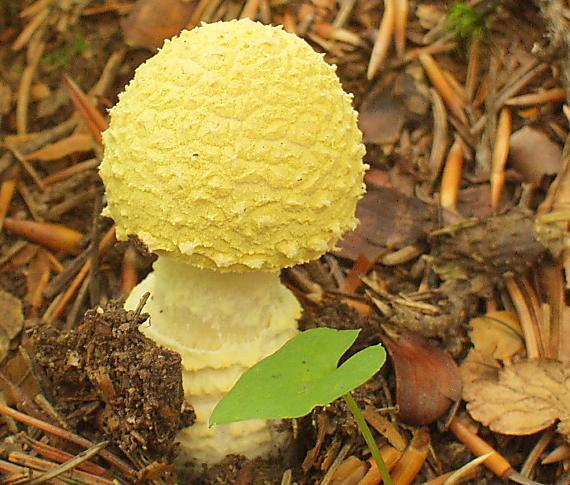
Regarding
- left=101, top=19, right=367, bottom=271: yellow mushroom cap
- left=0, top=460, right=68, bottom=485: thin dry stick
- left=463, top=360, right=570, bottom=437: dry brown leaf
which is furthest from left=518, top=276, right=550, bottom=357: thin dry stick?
left=0, top=460, right=68, bottom=485: thin dry stick

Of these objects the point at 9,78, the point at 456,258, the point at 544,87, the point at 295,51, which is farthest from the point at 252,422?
the point at 9,78

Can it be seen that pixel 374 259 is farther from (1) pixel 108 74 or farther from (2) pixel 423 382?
(1) pixel 108 74

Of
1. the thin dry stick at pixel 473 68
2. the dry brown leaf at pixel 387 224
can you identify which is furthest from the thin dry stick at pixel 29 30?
the thin dry stick at pixel 473 68

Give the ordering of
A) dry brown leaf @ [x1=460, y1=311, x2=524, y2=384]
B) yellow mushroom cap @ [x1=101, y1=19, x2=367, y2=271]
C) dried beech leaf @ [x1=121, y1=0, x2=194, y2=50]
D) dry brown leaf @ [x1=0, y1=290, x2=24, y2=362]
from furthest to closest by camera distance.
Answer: dried beech leaf @ [x1=121, y1=0, x2=194, y2=50] → dry brown leaf @ [x1=0, y1=290, x2=24, y2=362] → dry brown leaf @ [x1=460, y1=311, x2=524, y2=384] → yellow mushroom cap @ [x1=101, y1=19, x2=367, y2=271]

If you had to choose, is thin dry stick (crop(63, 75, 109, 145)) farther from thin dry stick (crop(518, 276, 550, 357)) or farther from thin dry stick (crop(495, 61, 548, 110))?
thin dry stick (crop(518, 276, 550, 357))

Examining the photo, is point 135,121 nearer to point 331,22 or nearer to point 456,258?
point 456,258

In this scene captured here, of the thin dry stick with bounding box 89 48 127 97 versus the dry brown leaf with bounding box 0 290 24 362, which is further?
the thin dry stick with bounding box 89 48 127 97
